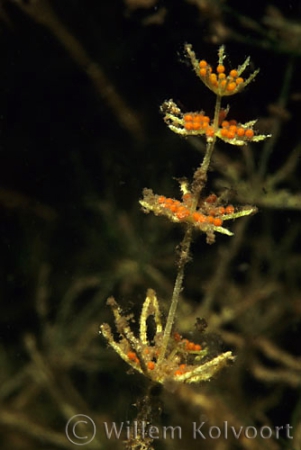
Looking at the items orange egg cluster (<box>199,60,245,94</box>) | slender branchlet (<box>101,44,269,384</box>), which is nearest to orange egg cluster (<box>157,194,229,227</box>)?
slender branchlet (<box>101,44,269,384</box>)

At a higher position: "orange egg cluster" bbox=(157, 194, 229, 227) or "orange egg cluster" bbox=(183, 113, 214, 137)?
"orange egg cluster" bbox=(183, 113, 214, 137)

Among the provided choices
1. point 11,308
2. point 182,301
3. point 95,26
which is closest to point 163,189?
point 182,301

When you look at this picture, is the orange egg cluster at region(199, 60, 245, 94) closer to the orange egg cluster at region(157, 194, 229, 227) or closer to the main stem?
the main stem

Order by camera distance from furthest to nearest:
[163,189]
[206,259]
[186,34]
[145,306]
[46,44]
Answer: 1. [206,259]
2. [46,44]
3. [163,189]
4. [186,34]
5. [145,306]

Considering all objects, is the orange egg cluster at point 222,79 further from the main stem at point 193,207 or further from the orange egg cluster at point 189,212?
the orange egg cluster at point 189,212

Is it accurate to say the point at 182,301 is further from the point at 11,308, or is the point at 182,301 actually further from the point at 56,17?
the point at 56,17

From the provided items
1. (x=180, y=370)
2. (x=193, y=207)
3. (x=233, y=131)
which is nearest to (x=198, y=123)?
(x=233, y=131)

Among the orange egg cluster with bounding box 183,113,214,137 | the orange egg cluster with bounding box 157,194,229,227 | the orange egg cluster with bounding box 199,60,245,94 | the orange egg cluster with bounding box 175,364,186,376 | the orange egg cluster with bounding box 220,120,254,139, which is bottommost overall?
the orange egg cluster with bounding box 175,364,186,376

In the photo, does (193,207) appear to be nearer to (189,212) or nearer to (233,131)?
(189,212)
